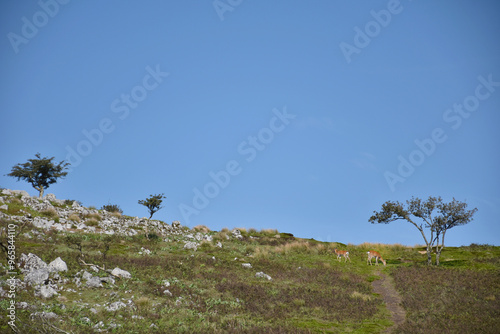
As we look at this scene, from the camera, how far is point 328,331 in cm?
2248

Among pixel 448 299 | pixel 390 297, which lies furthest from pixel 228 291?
pixel 448 299

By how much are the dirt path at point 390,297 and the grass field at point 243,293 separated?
505mm

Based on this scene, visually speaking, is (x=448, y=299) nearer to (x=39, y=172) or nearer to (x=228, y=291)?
(x=228, y=291)

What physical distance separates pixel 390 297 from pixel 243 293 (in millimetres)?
12072

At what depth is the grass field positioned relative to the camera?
21.4 metres

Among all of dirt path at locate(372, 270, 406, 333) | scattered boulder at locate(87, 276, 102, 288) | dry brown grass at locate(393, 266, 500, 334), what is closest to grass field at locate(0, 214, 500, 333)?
dry brown grass at locate(393, 266, 500, 334)

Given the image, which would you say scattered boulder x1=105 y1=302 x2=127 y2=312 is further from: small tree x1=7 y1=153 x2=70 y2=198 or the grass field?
small tree x1=7 y1=153 x2=70 y2=198

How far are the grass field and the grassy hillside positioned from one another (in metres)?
0.08

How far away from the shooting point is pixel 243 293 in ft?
94.3

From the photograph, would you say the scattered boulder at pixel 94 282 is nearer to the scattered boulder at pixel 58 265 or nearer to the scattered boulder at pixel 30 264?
the scattered boulder at pixel 58 265

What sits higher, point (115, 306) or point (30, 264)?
point (30, 264)

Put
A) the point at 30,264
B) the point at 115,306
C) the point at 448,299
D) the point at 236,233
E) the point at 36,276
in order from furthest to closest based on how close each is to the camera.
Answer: the point at 236,233, the point at 448,299, the point at 30,264, the point at 36,276, the point at 115,306

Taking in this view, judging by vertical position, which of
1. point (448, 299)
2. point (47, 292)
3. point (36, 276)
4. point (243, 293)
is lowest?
point (47, 292)

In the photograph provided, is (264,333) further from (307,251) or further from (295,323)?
(307,251)
